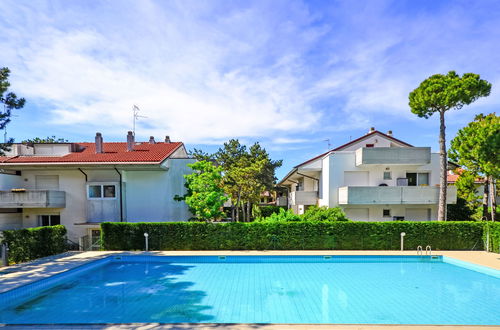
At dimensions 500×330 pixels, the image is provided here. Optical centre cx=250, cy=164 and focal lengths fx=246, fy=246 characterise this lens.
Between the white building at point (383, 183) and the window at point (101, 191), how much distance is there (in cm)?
1623

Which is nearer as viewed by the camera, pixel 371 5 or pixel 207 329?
pixel 207 329

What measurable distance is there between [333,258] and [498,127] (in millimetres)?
12514

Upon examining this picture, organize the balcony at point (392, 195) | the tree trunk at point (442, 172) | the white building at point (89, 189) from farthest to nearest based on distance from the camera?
the balcony at point (392, 195) < the white building at point (89, 189) < the tree trunk at point (442, 172)

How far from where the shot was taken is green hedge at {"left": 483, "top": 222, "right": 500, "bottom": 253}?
14.6 metres

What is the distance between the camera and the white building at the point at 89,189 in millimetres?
17500

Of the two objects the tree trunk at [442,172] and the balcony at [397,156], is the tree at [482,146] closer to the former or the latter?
the tree trunk at [442,172]

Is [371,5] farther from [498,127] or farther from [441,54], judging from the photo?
[498,127]

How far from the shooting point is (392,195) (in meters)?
17.8

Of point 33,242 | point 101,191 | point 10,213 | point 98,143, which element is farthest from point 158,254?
point 10,213

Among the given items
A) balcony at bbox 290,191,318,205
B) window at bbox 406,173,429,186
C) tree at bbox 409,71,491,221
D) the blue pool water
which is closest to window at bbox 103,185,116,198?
the blue pool water

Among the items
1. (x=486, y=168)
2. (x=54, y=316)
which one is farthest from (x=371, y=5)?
(x=54, y=316)

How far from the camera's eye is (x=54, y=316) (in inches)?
312

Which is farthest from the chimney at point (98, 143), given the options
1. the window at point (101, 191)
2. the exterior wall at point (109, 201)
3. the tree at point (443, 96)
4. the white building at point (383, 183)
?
the tree at point (443, 96)

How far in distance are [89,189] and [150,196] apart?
4.26 m
